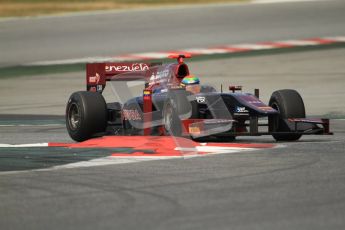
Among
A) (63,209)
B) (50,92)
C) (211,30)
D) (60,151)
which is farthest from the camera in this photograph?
(211,30)

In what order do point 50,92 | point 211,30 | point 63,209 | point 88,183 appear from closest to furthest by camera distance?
point 63,209, point 88,183, point 50,92, point 211,30

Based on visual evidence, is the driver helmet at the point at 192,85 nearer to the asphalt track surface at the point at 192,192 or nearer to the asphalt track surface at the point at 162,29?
the asphalt track surface at the point at 192,192

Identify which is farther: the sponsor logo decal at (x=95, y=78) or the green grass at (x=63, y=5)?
the green grass at (x=63, y=5)

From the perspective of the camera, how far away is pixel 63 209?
8.99 m

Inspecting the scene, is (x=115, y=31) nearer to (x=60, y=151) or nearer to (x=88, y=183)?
(x=60, y=151)

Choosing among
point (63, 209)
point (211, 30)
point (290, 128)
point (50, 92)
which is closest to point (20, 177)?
point (63, 209)

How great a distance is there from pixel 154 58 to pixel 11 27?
7.46 m

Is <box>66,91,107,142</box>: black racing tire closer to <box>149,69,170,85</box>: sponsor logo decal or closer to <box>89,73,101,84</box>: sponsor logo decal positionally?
<box>89,73,101,84</box>: sponsor logo decal

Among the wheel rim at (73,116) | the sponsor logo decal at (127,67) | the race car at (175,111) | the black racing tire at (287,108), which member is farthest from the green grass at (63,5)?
the black racing tire at (287,108)

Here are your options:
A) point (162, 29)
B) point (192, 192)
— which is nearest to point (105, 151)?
point (192, 192)

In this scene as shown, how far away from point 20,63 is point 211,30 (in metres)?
5.97

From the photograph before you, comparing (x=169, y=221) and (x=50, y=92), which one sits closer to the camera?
(x=169, y=221)

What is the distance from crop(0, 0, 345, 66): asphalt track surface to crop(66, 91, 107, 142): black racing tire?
1179 cm

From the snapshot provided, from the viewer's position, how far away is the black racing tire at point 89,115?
15.1 metres
